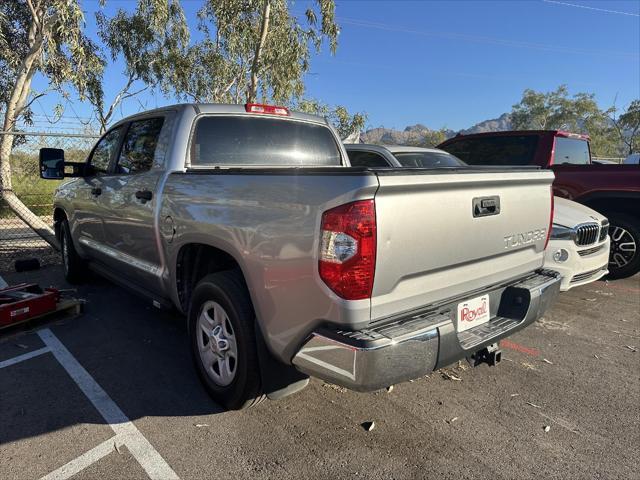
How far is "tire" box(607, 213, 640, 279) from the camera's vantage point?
231 inches

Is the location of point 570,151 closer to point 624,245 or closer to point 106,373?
point 624,245

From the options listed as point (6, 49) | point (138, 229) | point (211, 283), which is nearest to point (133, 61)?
point (6, 49)

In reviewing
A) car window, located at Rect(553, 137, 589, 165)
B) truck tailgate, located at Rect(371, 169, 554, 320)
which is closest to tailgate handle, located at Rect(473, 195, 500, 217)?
truck tailgate, located at Rect(371, 169, 554, 320)

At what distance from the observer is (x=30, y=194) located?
11148 millimetres

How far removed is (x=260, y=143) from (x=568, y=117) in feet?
178

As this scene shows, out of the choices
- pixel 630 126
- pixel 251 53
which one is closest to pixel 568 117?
pixel 630 126

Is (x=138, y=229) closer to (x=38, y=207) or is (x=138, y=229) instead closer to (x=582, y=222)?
(x=582, y=222)

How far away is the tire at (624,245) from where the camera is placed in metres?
5.87

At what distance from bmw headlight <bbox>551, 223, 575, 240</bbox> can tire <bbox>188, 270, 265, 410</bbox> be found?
355 cm

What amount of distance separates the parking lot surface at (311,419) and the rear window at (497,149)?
11.6 feet

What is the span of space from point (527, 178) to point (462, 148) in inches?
207

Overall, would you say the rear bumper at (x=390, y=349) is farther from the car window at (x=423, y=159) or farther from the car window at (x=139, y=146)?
the car window at (x=423, y=159)

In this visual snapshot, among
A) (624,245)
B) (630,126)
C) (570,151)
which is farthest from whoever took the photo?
(630,126)

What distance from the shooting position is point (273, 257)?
2.27 metres
